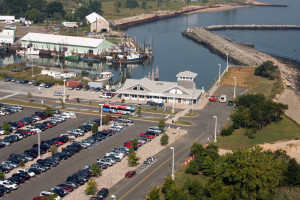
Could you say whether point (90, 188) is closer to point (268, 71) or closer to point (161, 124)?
point (161, 124)

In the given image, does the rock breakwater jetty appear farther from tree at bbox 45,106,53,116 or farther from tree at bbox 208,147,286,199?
tree at bbox 208,147,286,199

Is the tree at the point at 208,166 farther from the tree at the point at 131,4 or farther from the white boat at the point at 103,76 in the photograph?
the tree at the point at 131,4

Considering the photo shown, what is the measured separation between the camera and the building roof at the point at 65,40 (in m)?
86.7

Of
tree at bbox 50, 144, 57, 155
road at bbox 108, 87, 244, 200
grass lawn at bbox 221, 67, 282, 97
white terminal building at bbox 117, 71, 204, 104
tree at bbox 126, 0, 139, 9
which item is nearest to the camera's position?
road at bbox 108, 87, 244, 200

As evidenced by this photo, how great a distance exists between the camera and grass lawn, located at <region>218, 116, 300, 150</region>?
135 feet

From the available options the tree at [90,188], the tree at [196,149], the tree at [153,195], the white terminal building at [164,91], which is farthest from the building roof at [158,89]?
the tree at [153,195]

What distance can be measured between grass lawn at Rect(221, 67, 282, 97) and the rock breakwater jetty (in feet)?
20.2

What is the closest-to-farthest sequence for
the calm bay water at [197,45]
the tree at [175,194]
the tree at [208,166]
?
the tree at [175,194], the tree at [208,166], the calm bay water at [197,45]

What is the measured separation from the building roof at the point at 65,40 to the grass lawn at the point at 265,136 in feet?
153

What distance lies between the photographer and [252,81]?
63.2 meters

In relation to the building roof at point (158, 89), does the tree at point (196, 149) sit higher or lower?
Result: lower

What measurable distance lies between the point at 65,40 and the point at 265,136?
175 ft

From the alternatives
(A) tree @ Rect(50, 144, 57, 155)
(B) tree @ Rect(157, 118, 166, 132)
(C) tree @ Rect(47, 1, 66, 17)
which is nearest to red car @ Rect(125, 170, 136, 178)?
(A) tree @ Rect(50, 144, 57, 155)

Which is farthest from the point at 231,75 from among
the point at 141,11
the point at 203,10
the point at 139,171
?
the point at 203,10
